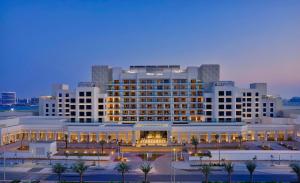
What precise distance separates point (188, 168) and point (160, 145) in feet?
60.7

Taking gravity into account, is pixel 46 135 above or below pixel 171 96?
below

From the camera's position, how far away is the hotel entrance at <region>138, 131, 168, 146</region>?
222 ft

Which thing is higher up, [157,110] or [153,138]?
[157,110]

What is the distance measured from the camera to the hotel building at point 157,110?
7212 cm

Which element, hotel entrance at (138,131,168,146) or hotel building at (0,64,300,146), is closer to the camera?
hotel entrance at (138,131,168,146)

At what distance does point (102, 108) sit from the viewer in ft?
275

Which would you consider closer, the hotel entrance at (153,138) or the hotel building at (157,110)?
the hotel entrance at (153,138)

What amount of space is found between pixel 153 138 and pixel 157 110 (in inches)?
638

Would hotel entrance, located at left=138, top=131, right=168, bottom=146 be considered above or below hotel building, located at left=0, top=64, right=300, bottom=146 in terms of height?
below

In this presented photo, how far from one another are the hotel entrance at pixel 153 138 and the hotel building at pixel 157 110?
0.72ft

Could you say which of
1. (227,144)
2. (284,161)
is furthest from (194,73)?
(284,161)

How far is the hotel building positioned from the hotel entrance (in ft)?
0.72

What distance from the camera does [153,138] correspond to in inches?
2768

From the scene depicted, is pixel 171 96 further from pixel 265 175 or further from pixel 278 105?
pixel 265 175
